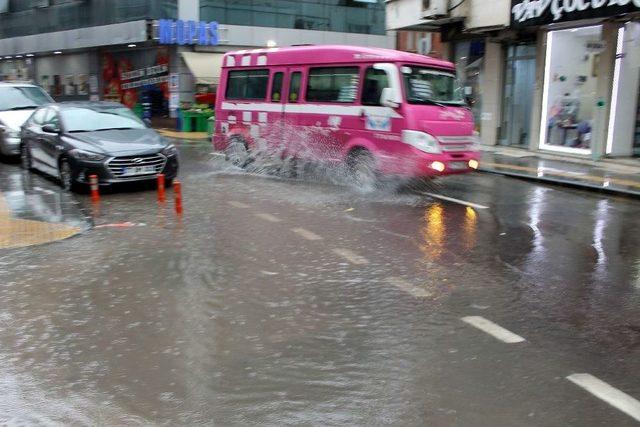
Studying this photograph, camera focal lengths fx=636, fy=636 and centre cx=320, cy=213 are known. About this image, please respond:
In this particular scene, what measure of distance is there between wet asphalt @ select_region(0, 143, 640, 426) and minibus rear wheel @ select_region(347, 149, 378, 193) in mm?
2046

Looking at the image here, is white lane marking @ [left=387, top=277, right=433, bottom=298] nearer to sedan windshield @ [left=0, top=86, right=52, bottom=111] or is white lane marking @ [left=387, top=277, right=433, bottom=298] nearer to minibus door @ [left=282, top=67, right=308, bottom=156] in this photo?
minibus door @ [left=282, top=67, right=308, bottom=156]

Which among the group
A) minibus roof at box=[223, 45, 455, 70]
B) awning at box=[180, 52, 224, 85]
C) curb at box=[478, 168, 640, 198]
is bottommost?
curb at box=[478, 168, 640, 198]

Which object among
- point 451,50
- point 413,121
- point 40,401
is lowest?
point 40,401

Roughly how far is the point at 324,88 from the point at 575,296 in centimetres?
760

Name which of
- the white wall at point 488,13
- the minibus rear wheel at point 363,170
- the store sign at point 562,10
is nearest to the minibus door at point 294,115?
the minibus rear wheel at point 363,170

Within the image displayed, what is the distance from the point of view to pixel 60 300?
5766mm

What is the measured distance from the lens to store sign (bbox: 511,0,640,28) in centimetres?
1366

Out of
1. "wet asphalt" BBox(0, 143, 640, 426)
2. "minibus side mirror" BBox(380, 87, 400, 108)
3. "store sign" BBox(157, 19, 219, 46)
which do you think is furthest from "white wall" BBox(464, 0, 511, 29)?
"store sign" BBox(157, 19, 219, 46)

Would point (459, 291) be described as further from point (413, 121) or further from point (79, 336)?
point (413, 121)

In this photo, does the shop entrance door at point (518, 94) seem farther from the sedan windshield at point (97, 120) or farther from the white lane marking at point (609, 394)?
the white lane marking at point (609, 394)

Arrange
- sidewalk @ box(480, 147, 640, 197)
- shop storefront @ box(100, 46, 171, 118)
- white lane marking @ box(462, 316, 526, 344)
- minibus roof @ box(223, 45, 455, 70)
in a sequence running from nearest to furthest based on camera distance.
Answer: white lane marking @ box(462, 316, 526, 344)
minibus roof @ box(223, 45, 455, 70)
sidewalk @ box(480, 147, 640, 197)
shop storefront @ box(100, 46, 171, 118)

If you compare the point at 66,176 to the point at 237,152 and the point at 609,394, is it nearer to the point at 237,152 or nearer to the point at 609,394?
the point at 237,152

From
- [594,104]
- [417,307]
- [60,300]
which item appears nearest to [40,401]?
[60,300]

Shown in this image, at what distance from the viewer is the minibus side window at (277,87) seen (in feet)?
43.9
